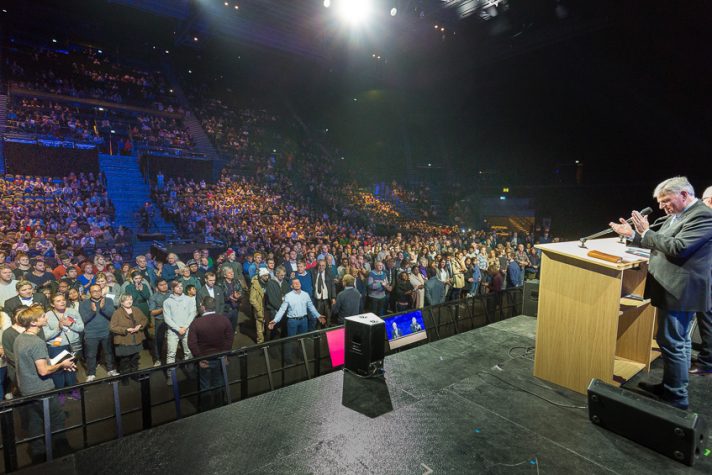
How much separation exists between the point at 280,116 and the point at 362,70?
1099 cm

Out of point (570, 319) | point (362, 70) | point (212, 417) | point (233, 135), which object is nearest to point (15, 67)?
point (233, 135)

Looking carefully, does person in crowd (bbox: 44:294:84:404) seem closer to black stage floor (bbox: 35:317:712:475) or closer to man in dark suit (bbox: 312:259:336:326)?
black stage floor (bbox: 35:317:712:475)

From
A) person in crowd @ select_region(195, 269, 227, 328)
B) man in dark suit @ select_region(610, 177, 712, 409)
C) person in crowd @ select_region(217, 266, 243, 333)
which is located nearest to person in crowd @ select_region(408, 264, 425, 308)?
person in crowd @ select_region(217, 266, 243, 333)

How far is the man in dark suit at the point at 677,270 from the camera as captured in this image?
224 centimetres

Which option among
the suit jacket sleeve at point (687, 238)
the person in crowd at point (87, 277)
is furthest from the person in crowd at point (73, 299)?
the suit jacket sleeve at point (687, 238)

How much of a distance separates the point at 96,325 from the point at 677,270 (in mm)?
6397

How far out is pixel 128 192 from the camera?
1488 centimetres

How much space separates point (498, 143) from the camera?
1880 centimetres

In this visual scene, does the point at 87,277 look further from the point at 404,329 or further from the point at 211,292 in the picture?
the point at 404,329

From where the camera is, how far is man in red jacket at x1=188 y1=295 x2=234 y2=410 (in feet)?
13.7

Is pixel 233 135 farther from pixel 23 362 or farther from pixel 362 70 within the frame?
pixel 23 362

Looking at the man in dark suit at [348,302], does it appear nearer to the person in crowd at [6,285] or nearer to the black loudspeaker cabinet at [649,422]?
the black loudspeaker cabinet at [649,422]

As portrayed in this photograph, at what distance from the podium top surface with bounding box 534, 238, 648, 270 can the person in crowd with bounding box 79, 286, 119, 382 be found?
18.0 feet

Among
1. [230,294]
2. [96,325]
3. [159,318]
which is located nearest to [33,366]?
[96,325]
